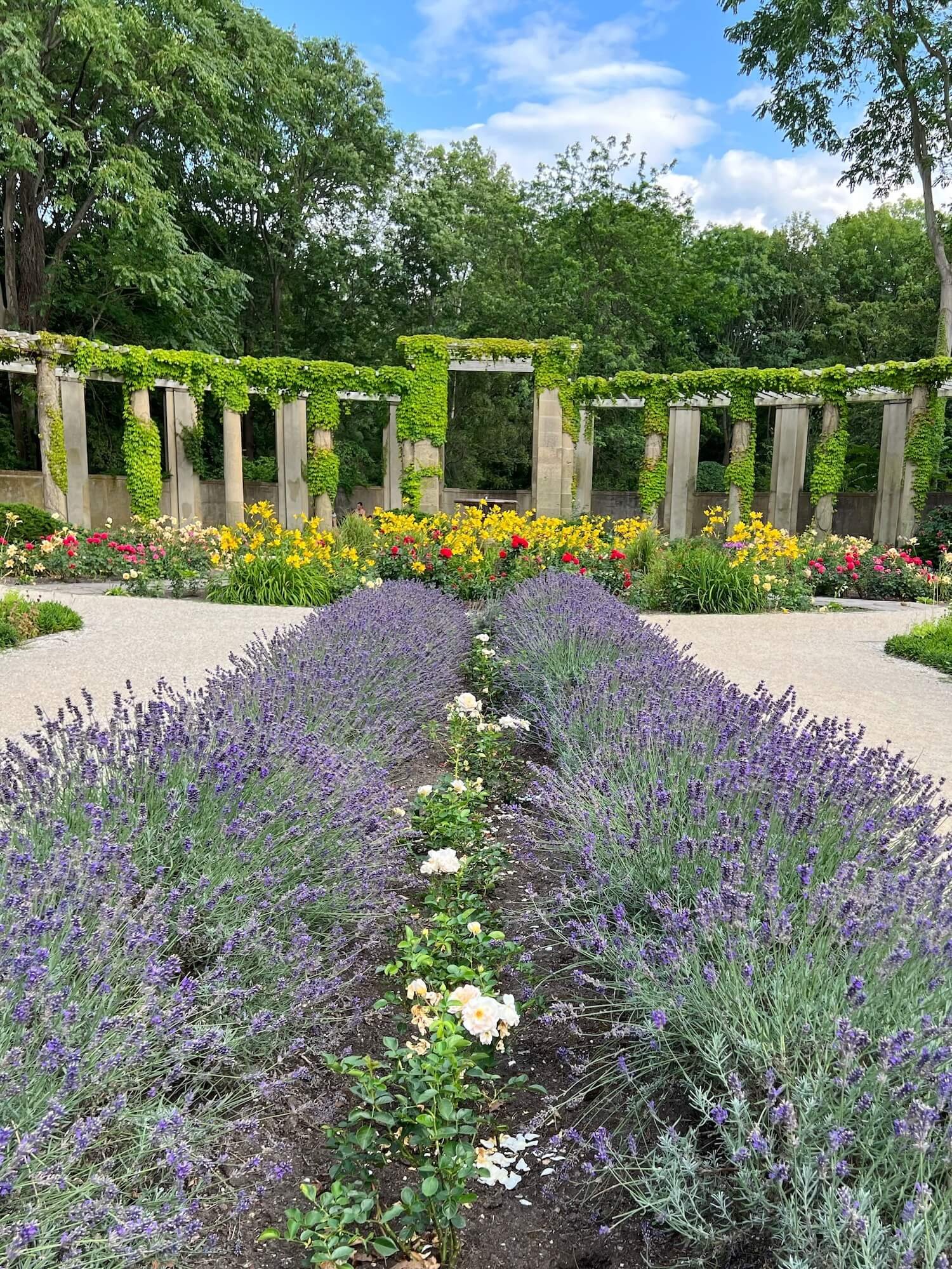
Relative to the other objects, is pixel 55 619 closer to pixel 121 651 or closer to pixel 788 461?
pixel 121 651

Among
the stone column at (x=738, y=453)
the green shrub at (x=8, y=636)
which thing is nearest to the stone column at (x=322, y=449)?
the stone column at (x=738, y=453)

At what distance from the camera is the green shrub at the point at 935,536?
15.9m

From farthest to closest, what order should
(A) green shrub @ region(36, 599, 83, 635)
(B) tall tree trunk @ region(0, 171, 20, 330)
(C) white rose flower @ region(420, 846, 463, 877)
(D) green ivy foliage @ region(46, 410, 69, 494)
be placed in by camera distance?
(B) tall tree trunk @ region(0, 171, 20, 330)
(D) green ivy foliage @ region(46, 410, 69, 494)
(A) green shrub @ region(36, 599, 83, 635)
(C) white rose flower @ region(420, 846, 463, 877)

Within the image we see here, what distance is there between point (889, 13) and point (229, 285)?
15310 mm

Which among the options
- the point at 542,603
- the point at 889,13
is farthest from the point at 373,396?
the point at 542,603

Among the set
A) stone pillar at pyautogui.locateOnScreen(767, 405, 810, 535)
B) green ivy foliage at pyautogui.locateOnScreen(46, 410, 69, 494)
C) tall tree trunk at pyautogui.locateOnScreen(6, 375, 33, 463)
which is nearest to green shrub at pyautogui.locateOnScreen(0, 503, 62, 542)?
green ivy foliage at pyautogui.locateOnScreen(46, 410, 69, 494)

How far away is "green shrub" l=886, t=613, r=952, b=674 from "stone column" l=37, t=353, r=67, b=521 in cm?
1512

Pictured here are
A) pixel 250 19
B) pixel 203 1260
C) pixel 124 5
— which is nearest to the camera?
pixel 203 1260

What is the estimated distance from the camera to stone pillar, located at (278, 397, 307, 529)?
19547 millimetres

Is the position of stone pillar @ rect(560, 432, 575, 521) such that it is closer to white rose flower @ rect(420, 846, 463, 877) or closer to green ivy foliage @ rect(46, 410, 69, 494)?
green ivy foliage @ rect(46, 410, 69, 494)

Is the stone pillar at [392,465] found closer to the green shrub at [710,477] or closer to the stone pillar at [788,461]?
the green shrub at [710,477]

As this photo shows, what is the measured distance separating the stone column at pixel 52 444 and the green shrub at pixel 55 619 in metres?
9.44

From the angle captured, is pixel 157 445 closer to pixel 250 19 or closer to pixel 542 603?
pixel 250 19

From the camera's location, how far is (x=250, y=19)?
62.8 ft
